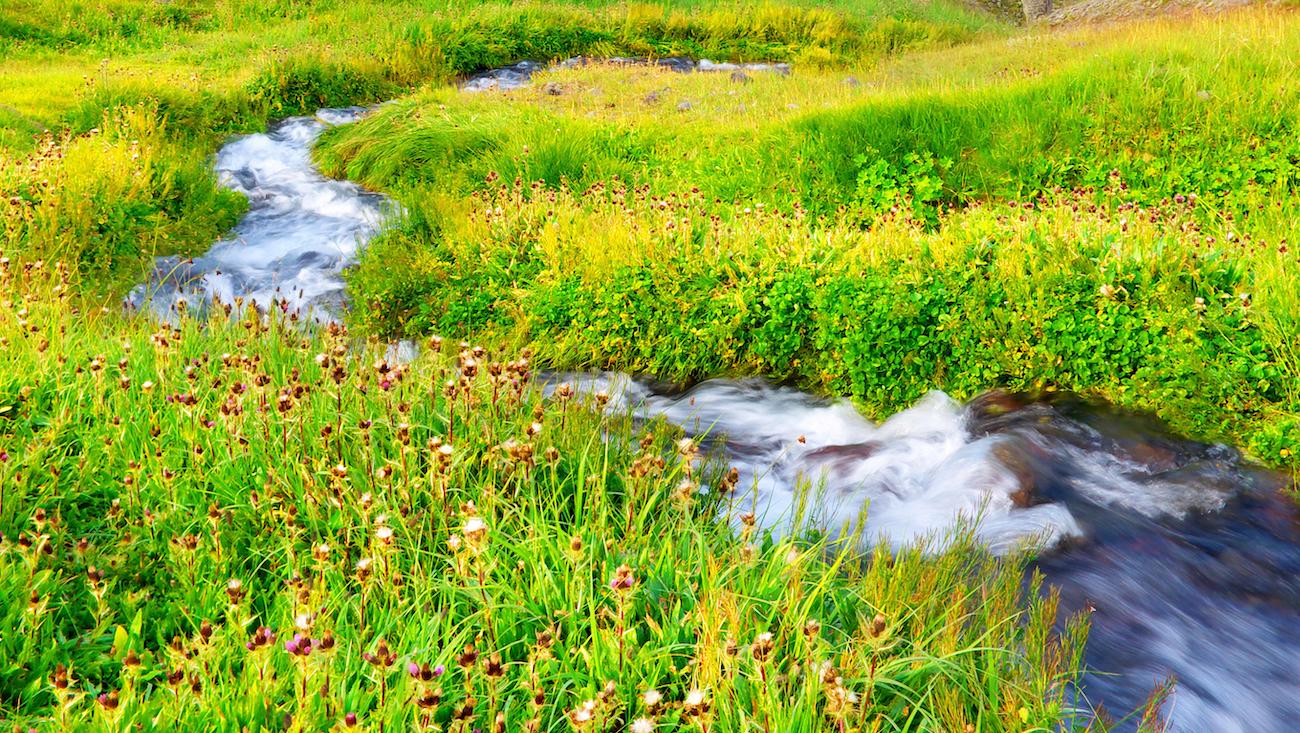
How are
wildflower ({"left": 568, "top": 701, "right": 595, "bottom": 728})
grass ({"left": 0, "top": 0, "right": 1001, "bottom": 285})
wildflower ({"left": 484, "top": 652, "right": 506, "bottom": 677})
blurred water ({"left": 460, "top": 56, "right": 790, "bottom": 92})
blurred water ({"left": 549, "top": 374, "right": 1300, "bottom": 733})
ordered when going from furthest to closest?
blurred water ({"left": 460, "top": 56, "right": 790, "bottom": 92}) < grass ({"left": 0, "top": 0, "right": 1001, "bottom": 285}) < blurred water ({"left": 549, "top": 374, "right": 1300, "bottom": 733}) < wildflower ({"left": 484, "top": 652, "right": 506, "bottom": 677}) < wildflower ({"left": 568, "top": 701, "right": 595, "bottom": 728})

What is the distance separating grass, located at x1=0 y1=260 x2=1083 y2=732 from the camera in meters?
2.73

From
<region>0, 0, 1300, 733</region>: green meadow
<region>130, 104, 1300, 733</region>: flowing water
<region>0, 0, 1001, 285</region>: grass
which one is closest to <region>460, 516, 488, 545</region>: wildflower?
<region>0, 0, 1300, 733</region>: green meadow

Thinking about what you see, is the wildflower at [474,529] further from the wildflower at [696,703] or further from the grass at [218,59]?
the grass at [218,59]

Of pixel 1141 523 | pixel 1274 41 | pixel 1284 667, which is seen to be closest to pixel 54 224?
Result: pixel 1141 523

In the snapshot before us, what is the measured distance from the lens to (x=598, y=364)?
7457mm

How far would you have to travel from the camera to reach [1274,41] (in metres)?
9.73

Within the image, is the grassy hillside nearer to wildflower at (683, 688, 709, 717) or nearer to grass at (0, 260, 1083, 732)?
grass at (0, 260, 1083, 732)

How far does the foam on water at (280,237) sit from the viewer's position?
355 inches

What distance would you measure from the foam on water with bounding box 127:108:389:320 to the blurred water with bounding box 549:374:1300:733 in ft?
14.2

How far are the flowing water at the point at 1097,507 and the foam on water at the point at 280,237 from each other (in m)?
3.49

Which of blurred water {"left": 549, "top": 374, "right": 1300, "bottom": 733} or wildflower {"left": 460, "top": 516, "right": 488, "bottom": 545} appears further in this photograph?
blurred water {"left": 549, "top": 374, "right": 1300, "bottom": 733}

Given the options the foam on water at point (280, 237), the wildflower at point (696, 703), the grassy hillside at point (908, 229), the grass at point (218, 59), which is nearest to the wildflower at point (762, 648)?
the wildflower at point (696, 703)

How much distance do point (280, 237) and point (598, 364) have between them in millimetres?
5187

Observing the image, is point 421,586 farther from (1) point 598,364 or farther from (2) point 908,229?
(2) point 908,229
